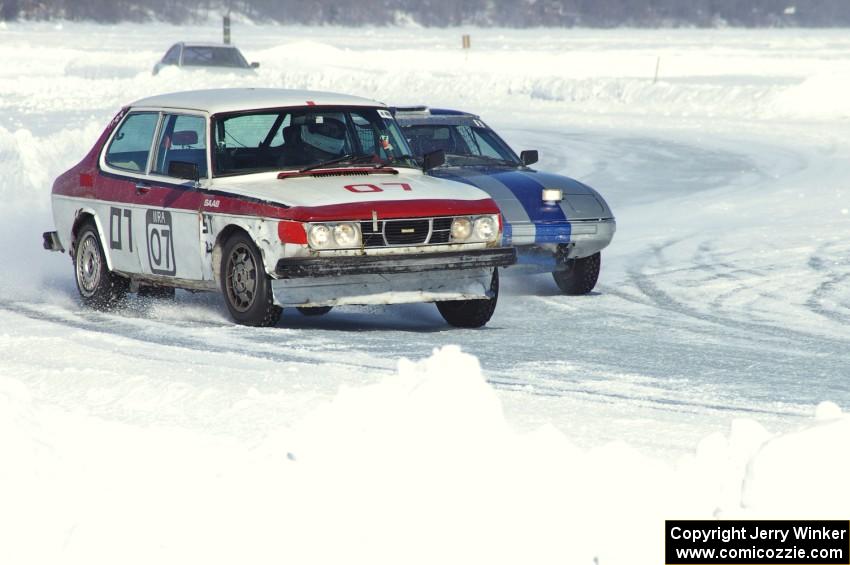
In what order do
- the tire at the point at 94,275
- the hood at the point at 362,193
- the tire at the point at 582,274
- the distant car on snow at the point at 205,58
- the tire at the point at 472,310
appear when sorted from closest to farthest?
the hood at the point at 362,193
the tire at the point at 472,310
the tire at the point at 94,275
the tire at the point at 582,274
the distant car on snow at the point at 205,58

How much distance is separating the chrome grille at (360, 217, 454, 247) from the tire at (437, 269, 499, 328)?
0.60 m

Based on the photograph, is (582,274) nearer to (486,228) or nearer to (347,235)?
(486,228)

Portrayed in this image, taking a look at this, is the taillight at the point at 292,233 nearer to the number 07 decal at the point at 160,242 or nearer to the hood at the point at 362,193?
the hood at the point at 362,193

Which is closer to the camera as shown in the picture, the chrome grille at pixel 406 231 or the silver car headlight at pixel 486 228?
the chrome grille at pixel 406 231

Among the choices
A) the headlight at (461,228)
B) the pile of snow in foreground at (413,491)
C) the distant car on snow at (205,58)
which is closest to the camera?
the pile of snow in foreground at (413,491)

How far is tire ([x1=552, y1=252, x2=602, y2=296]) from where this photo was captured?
1045cm

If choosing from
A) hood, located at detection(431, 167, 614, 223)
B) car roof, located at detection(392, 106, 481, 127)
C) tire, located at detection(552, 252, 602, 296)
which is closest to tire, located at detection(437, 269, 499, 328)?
hood, located at detection(431, 167, 614, 223)

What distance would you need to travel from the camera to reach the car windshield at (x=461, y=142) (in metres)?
11.3

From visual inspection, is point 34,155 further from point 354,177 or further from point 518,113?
point 518,113

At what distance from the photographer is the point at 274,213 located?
26.3 feet

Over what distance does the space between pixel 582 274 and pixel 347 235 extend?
2932mm

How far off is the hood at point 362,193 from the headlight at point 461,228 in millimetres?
53

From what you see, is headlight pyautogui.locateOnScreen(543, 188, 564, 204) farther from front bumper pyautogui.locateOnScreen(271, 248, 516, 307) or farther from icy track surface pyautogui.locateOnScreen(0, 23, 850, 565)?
front bumper pyautogui.locateOnScreen(271, 248, 516, 307)

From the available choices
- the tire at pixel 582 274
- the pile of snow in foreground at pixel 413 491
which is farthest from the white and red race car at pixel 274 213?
the pile of snow in foreground at pixel 413 491
